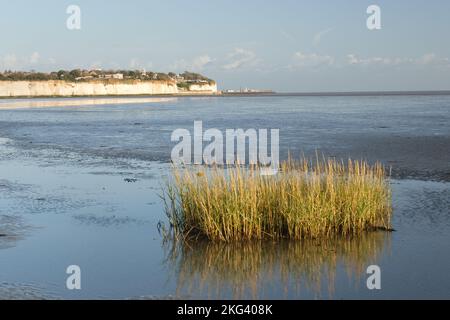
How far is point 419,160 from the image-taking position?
16.7 m

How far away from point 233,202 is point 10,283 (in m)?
2.99

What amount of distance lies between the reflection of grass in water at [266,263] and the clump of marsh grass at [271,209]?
217mm

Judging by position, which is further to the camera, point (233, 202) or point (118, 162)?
point (118, 162)

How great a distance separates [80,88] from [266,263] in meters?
152

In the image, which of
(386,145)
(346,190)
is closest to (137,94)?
(386,145)

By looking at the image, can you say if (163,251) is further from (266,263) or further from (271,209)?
(271,209)

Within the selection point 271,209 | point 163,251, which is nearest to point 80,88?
point 271,209

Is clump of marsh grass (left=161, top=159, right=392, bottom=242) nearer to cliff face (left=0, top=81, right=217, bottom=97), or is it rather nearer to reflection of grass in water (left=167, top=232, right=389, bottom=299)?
reflection of grass in water (left=167, top=232, right=389, bottom=299)

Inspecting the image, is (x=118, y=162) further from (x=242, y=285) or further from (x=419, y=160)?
(x=242, y=285)

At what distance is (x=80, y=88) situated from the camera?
153750 mm

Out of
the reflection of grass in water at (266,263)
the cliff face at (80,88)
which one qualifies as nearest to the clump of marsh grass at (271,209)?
the reflection of grass in water at (266,263)

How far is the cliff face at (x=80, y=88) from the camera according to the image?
13700 cm

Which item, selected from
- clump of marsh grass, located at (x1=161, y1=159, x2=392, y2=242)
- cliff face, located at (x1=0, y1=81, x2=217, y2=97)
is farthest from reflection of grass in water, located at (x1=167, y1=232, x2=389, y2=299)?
cliff face, located at (x1=0, y1=81, x2=217, y2=97)
